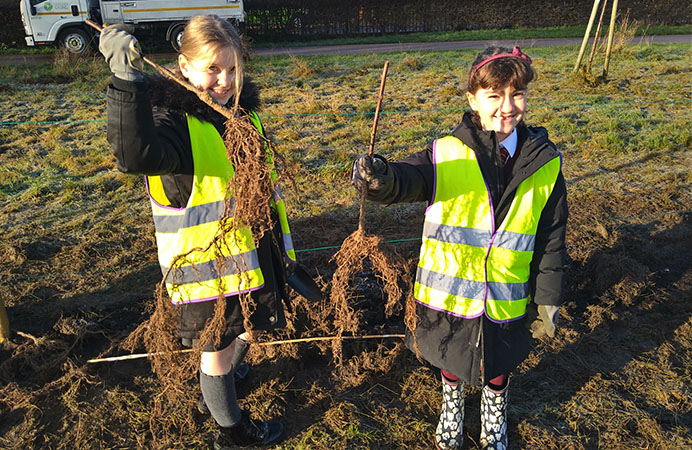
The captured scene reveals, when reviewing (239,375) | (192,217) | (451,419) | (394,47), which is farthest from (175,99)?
(394,47)

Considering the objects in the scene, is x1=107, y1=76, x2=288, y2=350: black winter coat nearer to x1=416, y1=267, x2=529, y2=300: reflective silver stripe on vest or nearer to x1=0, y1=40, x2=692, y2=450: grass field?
x1=416, y1=267, x2=529, y2=300: reflective silver stripe on vest

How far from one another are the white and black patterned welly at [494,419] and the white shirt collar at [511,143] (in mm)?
968

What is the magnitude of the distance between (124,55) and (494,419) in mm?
1951

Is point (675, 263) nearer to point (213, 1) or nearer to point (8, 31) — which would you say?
point (213, 1)

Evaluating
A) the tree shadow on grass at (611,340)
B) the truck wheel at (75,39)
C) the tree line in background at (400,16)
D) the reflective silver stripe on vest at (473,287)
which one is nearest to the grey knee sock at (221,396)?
→ the reflective silver stripe on vest at (473,287)

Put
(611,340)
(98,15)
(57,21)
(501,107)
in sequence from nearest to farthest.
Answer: (501,107) → (611,340) → (57,21) → (98,15)

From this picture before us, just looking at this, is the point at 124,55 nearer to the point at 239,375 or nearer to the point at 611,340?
the point at 239,375

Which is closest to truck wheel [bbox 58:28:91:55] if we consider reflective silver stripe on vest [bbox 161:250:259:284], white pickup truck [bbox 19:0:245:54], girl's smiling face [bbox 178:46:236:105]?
white pickup truck [bbox 19:0:245:54]

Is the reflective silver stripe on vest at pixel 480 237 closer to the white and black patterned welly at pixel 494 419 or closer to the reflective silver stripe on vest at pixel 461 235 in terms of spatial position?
the reflective silver stripe on vest at pixel 461 235

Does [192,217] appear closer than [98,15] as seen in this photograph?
Yes

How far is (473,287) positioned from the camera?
6.51 ft

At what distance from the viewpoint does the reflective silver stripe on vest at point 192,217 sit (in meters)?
1.81

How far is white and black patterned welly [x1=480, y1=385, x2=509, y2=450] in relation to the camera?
2205mm

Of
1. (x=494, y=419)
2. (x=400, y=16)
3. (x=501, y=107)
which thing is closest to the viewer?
(x=501, y=107)
